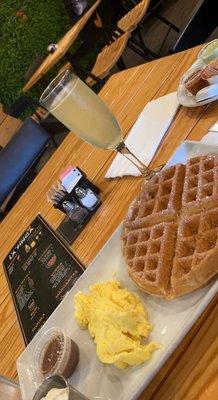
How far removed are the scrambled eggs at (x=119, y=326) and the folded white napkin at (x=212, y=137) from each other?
47 centimetres

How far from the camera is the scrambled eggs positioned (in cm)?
118

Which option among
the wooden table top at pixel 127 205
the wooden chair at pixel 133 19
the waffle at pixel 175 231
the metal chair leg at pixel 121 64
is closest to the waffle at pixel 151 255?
the waffle at pixel 175 231

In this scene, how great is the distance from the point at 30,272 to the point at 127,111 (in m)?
0.78

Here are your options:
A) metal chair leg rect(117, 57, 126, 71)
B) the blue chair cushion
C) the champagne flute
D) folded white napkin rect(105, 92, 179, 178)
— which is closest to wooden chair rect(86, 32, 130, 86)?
metal chair leg rect(117, 57, 126, 71)

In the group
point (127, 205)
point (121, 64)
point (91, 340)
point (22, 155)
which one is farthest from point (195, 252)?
point (121, 64)

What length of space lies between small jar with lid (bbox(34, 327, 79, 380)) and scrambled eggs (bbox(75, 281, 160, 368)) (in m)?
0.07

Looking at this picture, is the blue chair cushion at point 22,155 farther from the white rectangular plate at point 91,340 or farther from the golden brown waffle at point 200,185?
the golden brown waffle at point 200,185

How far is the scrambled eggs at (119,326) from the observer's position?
3.86ft

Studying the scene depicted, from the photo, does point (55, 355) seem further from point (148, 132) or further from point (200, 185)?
point (148, 132)

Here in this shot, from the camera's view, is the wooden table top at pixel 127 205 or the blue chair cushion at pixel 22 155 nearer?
the wooden table top at pixel 127 205

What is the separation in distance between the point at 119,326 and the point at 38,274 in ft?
2.51

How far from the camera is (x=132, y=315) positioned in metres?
1.22

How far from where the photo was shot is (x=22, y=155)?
3596 millimetres

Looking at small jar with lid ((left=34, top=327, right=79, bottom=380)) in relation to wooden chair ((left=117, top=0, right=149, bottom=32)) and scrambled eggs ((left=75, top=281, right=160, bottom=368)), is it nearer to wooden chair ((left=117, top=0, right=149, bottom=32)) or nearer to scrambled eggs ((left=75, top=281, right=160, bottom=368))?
scrambled eggs ((left=75, top=281, right=160, bottom=368))
